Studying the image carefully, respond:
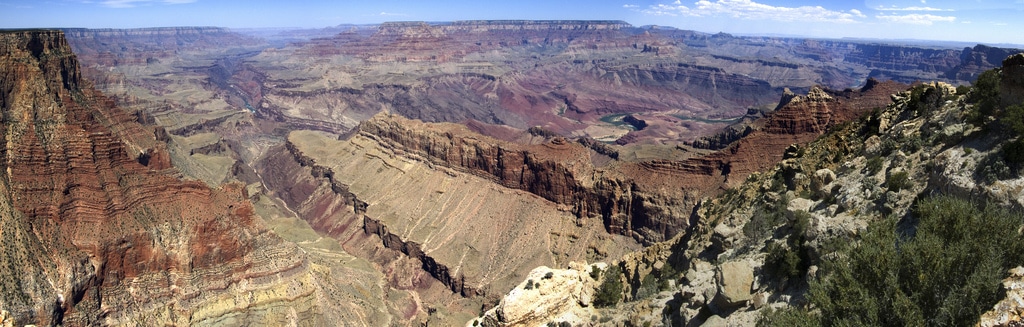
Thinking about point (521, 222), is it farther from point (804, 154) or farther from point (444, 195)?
point (804, 154)

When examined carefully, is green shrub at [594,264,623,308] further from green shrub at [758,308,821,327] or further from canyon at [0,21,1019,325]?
green shrub at [758,308,821,327]

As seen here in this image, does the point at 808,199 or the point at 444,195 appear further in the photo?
the point at 444,195

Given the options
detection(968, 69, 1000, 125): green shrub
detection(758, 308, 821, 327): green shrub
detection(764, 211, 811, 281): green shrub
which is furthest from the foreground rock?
detection(968, 69, 1000, 125): green shrub

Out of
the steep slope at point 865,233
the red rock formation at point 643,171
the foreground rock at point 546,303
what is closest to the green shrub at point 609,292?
the steep slope at point 865,233

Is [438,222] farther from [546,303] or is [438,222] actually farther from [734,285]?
[734,285]

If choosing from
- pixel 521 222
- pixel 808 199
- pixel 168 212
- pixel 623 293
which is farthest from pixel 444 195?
pixel 808 199

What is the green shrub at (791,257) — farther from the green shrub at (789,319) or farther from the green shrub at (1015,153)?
the green shrub at (1015,153)
